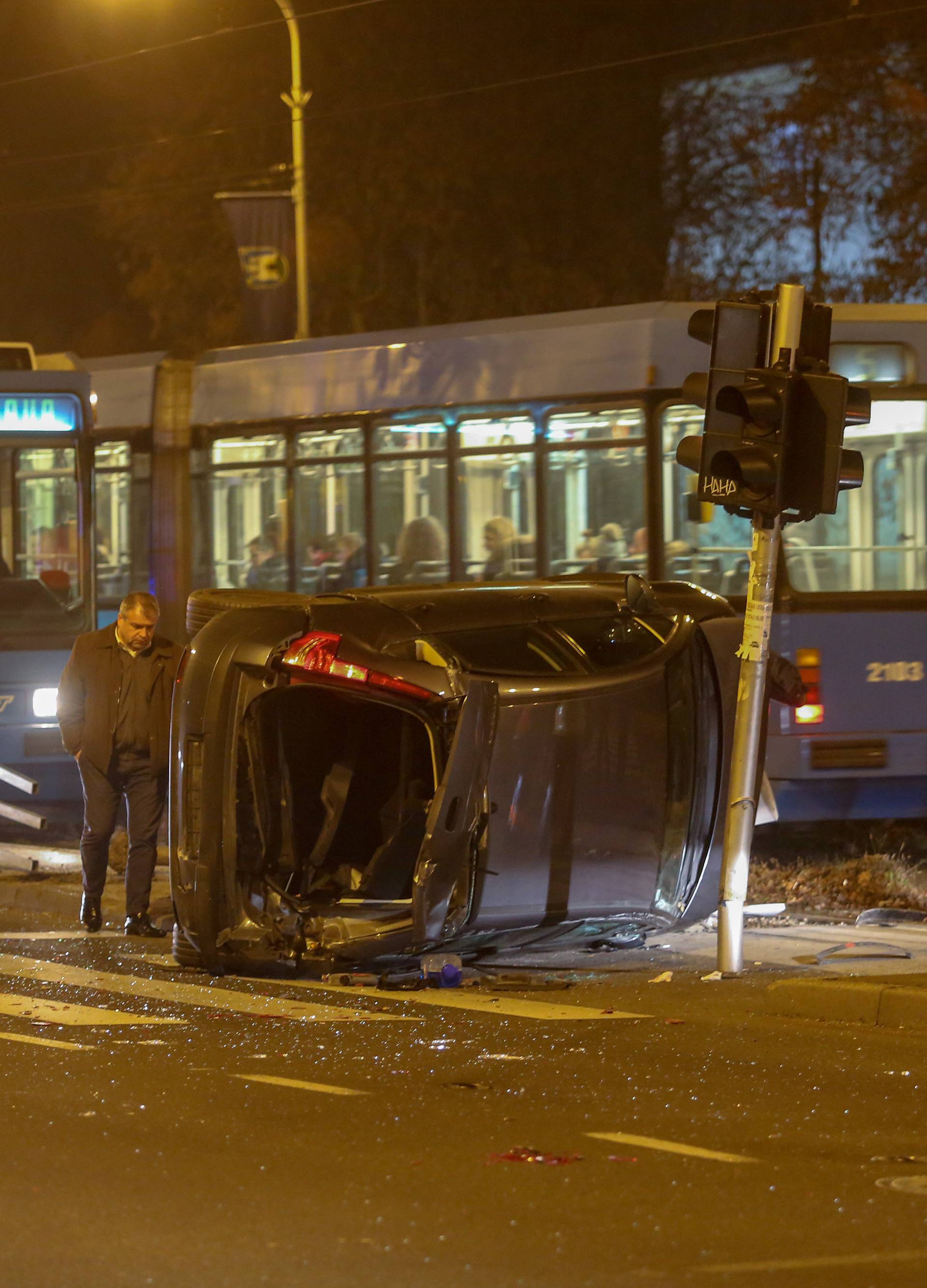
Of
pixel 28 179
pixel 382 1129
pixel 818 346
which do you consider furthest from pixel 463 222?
pixel 382 1129

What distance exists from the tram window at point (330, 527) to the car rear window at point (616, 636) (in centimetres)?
575

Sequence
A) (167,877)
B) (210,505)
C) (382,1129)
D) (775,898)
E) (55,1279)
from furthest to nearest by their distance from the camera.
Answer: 1. (210,505)
2. (167,877)
3. (775,898)
4. (382,1129)
5. (55,1279)

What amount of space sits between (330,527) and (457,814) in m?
6.95

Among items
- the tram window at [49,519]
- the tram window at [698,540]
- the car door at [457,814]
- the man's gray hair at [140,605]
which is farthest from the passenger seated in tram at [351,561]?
the car door at [457,814]

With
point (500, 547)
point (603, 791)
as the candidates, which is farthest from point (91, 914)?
point (500, 547)

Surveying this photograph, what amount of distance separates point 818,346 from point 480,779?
2.46 metres

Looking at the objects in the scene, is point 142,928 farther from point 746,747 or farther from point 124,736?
point 746,747

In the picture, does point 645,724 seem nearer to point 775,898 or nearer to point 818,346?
point 818,346

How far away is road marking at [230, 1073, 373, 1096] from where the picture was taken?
21.7 ft

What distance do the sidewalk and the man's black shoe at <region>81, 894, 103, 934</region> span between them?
1.02 ft

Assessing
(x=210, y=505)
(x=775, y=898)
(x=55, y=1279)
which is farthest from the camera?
(x=210, y=505)

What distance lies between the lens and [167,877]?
12.7 metres

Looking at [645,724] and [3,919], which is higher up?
[645,724]

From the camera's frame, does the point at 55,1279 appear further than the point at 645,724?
No
